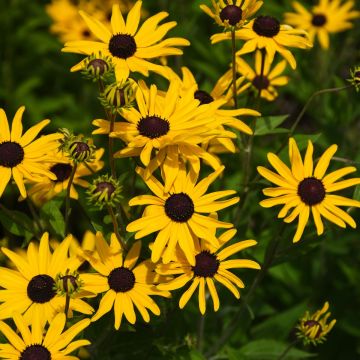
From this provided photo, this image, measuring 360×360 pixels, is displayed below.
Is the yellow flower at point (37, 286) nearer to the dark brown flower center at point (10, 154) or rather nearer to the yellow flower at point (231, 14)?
the dark brown flower center at point (10, 154)

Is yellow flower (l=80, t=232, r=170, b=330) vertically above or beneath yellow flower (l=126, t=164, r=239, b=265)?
beneath

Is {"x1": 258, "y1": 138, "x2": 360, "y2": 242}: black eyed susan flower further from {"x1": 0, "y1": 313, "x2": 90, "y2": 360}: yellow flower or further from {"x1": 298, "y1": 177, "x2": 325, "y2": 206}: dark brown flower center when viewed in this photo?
{"x1": 0, "y1": 313, "x2": 90, "y2": 360}: yellow flower

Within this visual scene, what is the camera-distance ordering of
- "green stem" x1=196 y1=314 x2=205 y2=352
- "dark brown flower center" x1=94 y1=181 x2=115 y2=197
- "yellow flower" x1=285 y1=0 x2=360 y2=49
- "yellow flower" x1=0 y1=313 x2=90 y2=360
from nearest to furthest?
"dark brown flower center" x1=94 y1=181 x2=115 y2=197, "yellow flower" x1=0 y1=313 x2=90 y2=360, "green stem" x1=196 y1=314 x2=205 y2=352, "yellow flower" x1=285 y1=0 x2=360 y2=49

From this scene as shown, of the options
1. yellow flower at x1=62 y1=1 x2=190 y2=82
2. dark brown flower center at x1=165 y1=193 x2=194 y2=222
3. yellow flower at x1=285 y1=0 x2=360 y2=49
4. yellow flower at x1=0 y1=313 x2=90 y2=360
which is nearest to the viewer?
yellow flower at x1=0 y1=313 x2=90 y2=360

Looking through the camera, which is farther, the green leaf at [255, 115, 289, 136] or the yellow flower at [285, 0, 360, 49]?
the yellow flower at [285, 0, 360, 49]

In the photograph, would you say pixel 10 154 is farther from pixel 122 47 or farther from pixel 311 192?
pixel 311 192

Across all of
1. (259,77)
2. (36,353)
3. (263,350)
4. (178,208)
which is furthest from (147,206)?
(263,350)

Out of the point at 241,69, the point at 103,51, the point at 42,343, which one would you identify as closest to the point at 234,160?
the point at 241,69

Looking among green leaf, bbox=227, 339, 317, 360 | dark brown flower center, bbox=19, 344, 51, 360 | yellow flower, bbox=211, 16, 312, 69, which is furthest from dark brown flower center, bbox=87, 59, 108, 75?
green leaf, bbox=227, 339, 317, 360
